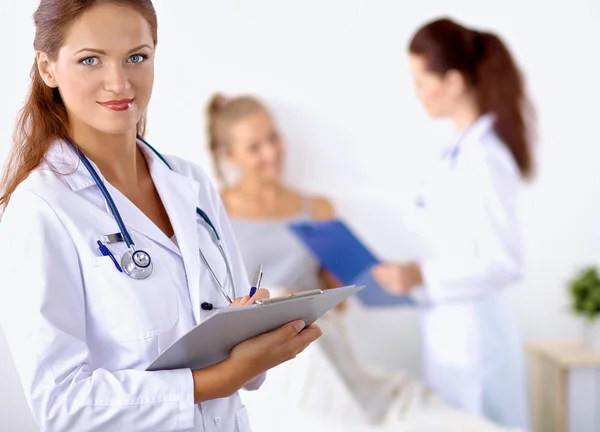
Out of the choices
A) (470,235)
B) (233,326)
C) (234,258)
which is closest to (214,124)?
(470,235)

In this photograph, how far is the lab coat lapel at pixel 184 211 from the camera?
1.22 m

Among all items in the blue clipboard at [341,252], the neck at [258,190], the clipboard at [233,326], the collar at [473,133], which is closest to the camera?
the clipboard at [233,326]

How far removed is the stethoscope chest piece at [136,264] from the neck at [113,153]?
0.16 metres

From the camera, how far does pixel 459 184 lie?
303 centimetres

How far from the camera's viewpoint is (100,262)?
3.70 feet

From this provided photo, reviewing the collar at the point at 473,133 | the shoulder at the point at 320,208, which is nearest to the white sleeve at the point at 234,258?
the collar at the point at 473,133

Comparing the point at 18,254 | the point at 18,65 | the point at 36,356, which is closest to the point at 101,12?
the point at 18,254

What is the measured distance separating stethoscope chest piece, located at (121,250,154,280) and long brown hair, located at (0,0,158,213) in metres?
0.19

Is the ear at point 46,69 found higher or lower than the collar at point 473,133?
higher

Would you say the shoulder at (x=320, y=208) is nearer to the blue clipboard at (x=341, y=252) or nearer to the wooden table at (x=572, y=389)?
the blue clipboard at (x=341, y=252)

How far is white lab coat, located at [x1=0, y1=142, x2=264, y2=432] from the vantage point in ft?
3.51

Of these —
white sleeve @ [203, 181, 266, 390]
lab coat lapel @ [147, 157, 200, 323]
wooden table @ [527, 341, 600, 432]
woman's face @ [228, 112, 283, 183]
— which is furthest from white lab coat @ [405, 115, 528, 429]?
lab coat lapel @ [147, 157, 200, 323]

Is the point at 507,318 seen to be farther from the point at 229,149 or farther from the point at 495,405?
the point at 229,149

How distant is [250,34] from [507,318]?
5.05ft
